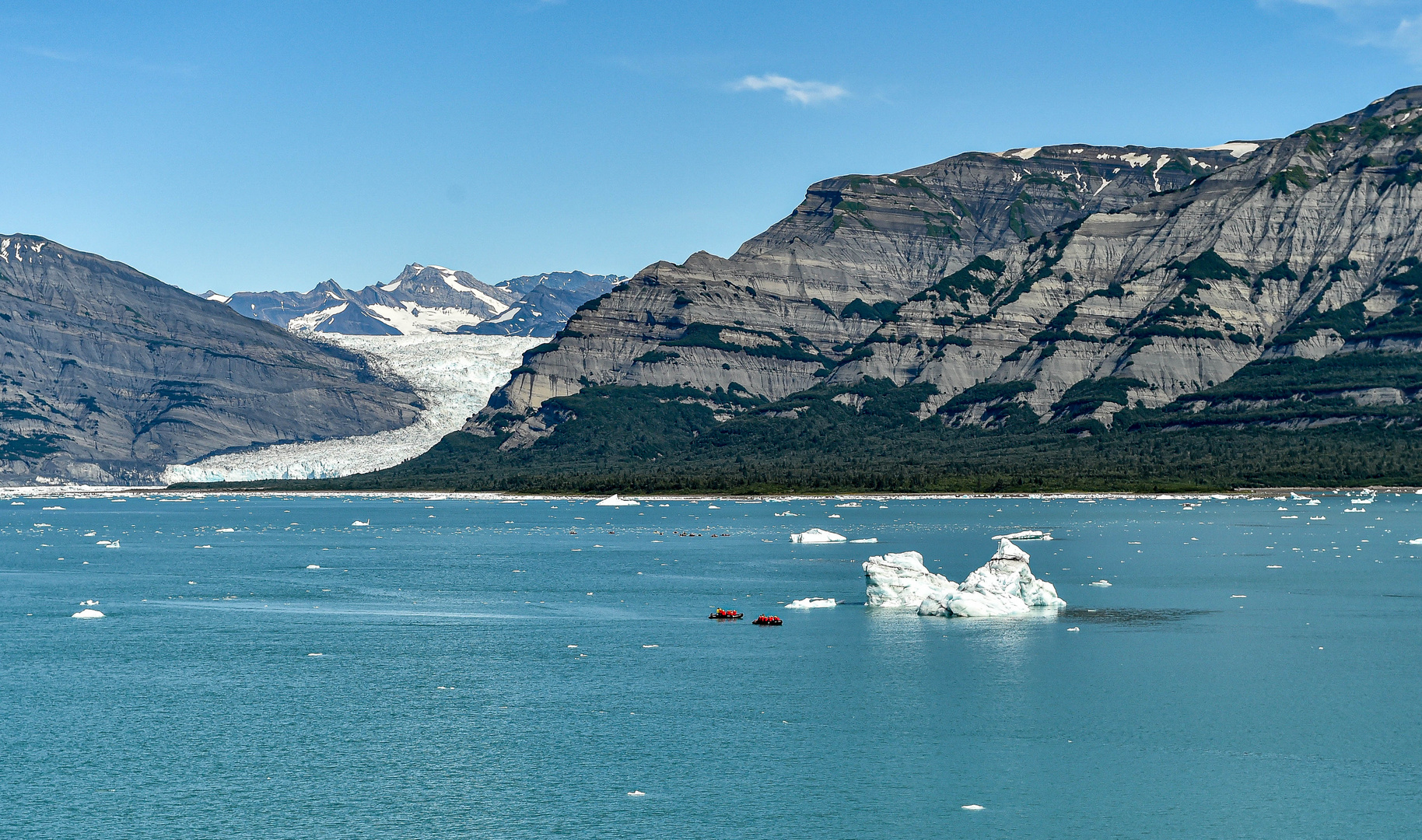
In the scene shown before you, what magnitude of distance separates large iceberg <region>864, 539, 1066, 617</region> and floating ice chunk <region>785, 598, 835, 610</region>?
269 cm

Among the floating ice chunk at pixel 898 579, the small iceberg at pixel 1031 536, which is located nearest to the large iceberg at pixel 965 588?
the floating ice chunk at pixel 898 579

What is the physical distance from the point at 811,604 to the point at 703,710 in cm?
3286

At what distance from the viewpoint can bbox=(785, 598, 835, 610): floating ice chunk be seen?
281 ft

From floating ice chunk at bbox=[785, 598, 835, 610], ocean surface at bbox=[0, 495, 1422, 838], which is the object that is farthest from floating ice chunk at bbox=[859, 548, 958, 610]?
floating ice chunk at bbox=[785, 598, 835, 610]

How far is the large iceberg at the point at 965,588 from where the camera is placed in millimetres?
79625

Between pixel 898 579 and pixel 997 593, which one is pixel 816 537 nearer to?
pixel 898 579

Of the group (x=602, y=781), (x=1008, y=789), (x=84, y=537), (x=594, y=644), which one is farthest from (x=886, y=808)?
(x=84, y=537)

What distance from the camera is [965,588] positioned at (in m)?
80.5

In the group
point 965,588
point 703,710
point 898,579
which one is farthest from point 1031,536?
point 703,710

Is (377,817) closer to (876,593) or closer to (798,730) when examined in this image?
(798,730)

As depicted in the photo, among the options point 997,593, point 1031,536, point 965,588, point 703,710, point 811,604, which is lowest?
point 703,710

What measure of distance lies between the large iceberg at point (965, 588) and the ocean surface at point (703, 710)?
72.5 inches

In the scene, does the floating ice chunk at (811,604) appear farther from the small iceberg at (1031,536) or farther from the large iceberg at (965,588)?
the small iceberg at (1031,536)

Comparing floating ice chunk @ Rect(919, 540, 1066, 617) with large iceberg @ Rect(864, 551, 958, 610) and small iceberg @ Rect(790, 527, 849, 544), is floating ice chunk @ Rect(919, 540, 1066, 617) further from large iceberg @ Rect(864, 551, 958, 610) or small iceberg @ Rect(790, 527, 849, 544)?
small iceberg @ Rect(790, 527, 849, 544)
